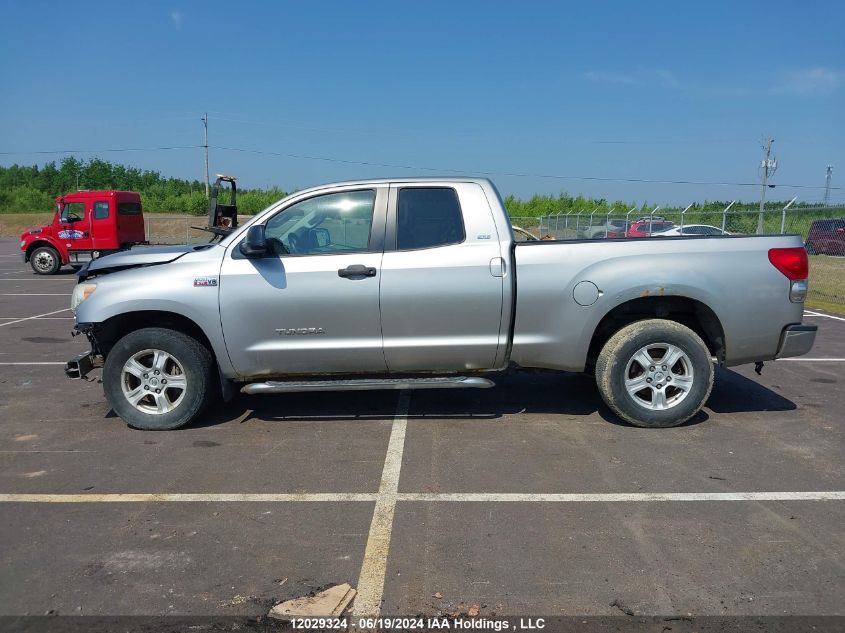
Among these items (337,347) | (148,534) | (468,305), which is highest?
(468,305)

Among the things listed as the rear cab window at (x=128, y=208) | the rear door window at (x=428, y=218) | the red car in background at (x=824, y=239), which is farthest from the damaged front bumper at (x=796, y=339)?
the red car in background at (x=824, y=239)

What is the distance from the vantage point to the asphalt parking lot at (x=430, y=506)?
3.23 metres

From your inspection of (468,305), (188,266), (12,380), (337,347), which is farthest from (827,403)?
(12,380)

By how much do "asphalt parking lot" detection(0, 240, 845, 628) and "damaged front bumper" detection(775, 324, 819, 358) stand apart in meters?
0.65

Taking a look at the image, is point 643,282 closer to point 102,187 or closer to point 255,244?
point 255,244

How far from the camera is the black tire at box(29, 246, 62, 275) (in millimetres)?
20547

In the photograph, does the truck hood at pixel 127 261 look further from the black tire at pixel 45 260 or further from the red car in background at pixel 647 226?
the red car in background at pixel 647 226

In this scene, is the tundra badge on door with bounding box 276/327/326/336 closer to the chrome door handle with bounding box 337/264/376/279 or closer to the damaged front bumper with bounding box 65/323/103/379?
the chrome door handle with bounding box 337/264/376/279

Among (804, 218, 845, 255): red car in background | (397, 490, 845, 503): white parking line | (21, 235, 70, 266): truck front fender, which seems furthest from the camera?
(804, 218, 845, 255): red car in background

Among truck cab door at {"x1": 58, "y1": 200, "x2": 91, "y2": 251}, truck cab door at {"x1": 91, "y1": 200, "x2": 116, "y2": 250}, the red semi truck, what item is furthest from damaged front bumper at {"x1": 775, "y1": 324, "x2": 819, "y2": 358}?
truck cab door at {"x1": 58, "y1": 200, "x2": 91, "y2": 251}

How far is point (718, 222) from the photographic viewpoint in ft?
84.0

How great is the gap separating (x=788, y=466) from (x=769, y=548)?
4.45 ft

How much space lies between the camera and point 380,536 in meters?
3.77

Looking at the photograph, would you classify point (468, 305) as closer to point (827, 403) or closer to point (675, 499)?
point (675, 499)
